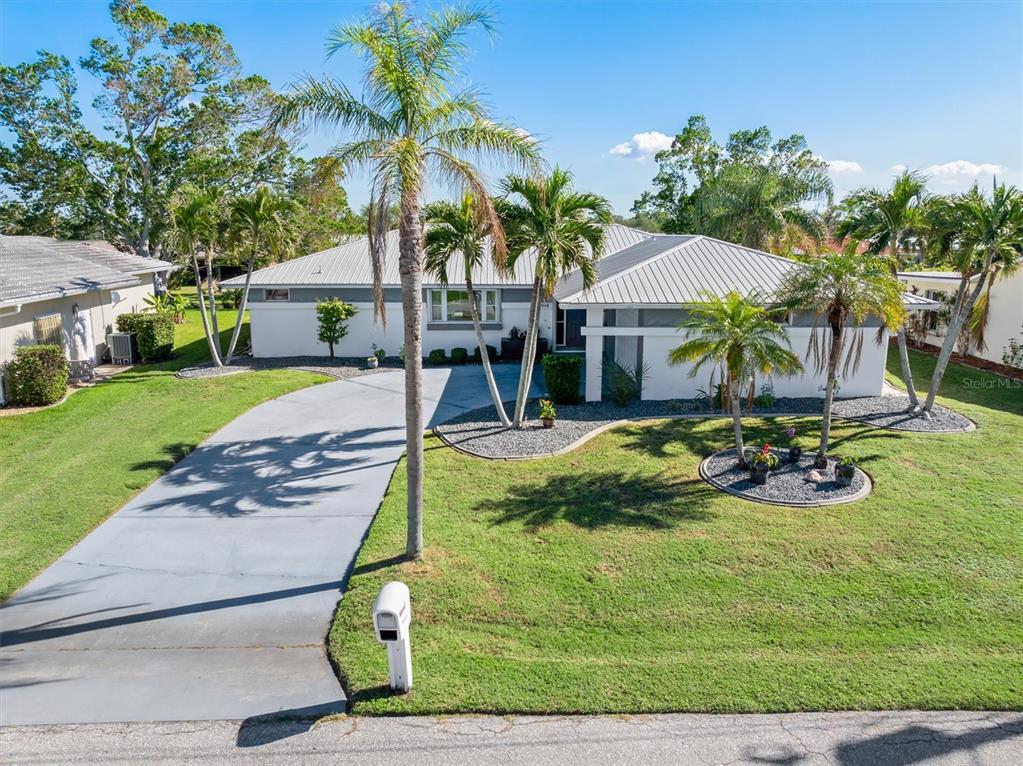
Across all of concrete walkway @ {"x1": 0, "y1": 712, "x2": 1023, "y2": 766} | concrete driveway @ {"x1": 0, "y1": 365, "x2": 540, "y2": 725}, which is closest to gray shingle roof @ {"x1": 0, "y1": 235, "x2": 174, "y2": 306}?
concrete driveway @ {"x1": 0, "y1": 365, "x2": 540, "y2": 725}

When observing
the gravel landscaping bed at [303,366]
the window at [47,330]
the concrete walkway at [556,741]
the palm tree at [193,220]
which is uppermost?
the palm tree at [193,220]

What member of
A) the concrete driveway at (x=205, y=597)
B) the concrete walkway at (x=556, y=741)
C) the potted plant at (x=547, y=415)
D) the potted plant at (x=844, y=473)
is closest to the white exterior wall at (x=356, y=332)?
the potted plant at (x=547, y=415)

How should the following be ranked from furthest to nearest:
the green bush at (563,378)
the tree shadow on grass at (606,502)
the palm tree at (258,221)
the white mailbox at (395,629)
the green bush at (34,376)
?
the palm tree at (258,221) → the green bush at (563,378) → the green bush at (34,376) → the tree shadow on grass at (606,502) → the white mailbox at (395,629)

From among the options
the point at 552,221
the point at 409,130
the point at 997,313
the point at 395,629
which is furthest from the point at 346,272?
the point at 997,313

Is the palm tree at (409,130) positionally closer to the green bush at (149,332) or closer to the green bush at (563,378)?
the green bush at (563,378)

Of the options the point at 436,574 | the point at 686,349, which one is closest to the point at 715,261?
the point at 686,349

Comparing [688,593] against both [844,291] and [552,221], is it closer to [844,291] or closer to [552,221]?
[844,291]
